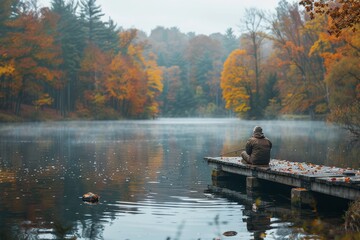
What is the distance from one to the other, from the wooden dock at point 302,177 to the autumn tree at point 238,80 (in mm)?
67449

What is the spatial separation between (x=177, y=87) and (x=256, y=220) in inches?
4806

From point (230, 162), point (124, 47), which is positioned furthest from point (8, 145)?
point (124, 47)

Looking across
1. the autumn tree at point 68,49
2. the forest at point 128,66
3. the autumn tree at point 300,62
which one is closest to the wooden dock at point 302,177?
the forest at point 128,66

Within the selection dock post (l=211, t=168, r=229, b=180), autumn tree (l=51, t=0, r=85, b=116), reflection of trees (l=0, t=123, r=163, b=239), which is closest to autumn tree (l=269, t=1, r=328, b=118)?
autumn tree (l=51, t=0, r=85, b=116)

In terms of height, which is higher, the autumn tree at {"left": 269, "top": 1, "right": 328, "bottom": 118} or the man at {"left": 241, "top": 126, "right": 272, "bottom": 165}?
the autumn tree at {"left": 269, "top": 1, "right": 328, "bottom": 118}

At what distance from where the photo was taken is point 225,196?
16203mm

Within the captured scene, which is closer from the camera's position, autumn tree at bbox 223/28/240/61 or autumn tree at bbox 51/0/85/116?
autumn tree at bbox 51/0/85/116

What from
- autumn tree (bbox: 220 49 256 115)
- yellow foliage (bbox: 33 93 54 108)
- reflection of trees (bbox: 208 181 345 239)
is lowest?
reflection of trees (bbox: 208 181 345 239)

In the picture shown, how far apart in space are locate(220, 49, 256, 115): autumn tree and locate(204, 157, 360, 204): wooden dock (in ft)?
221

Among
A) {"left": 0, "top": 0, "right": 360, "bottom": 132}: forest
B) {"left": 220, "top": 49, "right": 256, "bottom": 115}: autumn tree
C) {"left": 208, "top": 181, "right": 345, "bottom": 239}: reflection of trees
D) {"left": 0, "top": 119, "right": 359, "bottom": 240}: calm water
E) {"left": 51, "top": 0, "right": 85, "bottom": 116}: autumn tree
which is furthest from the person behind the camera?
{"left": 220, "top": 49, "right": 256, "bottom": 115}: autumn tree

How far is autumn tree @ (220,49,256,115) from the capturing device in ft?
283

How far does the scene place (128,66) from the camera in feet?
298

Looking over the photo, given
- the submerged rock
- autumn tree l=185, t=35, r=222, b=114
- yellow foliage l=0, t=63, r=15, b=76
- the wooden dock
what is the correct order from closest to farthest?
1. the wooden dock
2. the submerged rock
3. yellow foliage l=0, t=63, r=15, b=76
4. autumn tree l=185, t=35, r=222, b=114

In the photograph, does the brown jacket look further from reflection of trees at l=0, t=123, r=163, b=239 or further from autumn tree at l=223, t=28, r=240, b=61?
autumn tree at l=223, t=28, r=240, b=61
